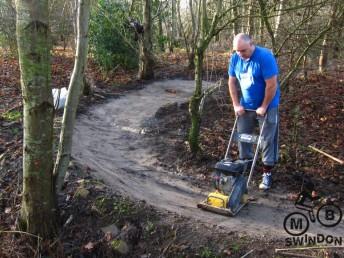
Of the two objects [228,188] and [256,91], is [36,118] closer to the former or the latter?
[228,188]

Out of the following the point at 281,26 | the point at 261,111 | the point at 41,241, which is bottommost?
the point at 41,241

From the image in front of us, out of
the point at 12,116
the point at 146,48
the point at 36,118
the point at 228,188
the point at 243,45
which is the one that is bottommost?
the point at 228,188

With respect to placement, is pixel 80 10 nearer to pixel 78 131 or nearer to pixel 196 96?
pixel 196 96

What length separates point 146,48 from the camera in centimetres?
1435

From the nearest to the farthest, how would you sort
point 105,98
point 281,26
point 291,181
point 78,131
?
1. point 291,181
2. point 78,131
3. point 281,26
4. point 105,98

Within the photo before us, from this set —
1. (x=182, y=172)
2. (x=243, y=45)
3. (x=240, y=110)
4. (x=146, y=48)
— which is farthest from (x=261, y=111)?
(x=146, y=48)

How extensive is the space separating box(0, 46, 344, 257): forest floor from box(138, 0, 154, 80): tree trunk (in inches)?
144

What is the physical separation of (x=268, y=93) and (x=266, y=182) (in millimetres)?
1483

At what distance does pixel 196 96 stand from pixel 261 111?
1.46 metres

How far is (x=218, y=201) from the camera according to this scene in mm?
5633

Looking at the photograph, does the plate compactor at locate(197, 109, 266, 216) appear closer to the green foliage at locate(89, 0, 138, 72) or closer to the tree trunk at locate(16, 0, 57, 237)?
the tree trunk at locate(16, 0, 57, 237)

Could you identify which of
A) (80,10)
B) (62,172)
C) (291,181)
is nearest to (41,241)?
(62,172)

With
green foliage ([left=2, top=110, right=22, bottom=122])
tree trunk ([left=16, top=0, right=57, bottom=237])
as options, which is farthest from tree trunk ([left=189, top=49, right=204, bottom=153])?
green foliage ([left=2, top=110, right=22, bottom=122])

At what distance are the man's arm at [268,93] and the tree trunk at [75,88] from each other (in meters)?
2.53
